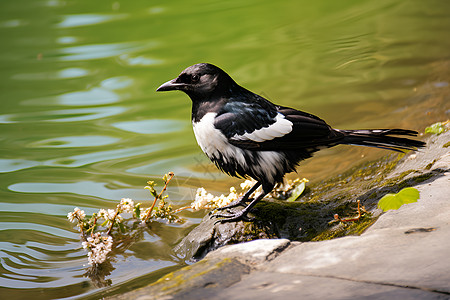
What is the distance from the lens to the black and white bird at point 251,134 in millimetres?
3580

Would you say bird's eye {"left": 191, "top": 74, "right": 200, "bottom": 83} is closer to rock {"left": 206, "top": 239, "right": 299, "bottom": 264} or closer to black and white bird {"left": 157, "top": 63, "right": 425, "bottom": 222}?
black and white bird {"left": 157, "top": 63, "right": 425, "bottom": 222}

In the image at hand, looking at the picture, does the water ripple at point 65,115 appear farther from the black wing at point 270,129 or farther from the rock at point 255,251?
the rock at point 255,251

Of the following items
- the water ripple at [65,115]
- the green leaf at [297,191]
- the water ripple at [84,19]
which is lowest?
the green leaf at [297,191]

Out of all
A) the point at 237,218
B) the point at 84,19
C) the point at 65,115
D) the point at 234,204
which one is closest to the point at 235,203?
the point at 234,204

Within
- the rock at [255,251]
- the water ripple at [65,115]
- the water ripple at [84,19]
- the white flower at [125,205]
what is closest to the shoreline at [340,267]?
the rock at [255,251]

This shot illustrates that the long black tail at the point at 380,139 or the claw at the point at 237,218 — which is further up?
the long black tail at the point at 380,139

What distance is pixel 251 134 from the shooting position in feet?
11.7

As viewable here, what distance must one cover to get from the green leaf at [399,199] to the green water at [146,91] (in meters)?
1.43

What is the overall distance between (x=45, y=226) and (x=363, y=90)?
3.95 meters

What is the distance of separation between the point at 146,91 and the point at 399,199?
472cm

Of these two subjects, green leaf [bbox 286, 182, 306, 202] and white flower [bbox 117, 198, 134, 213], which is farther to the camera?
green leaf [bbox 286, 182, 306, 202]

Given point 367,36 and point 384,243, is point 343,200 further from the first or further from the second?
point 367,36

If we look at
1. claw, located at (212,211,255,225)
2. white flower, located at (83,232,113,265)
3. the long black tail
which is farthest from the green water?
the long black tail

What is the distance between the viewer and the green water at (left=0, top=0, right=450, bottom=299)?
4309 mm
